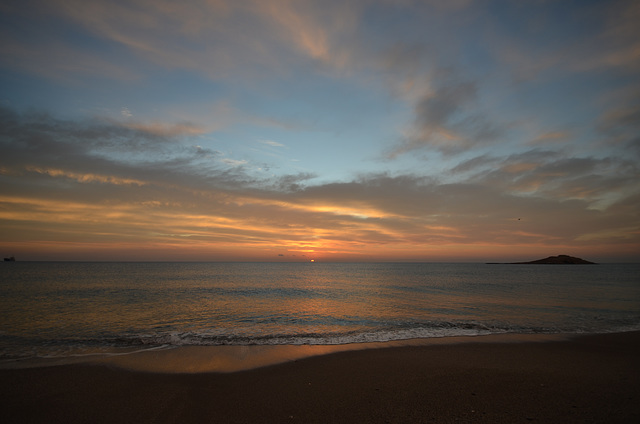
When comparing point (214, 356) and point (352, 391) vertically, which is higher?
point (352, 391)

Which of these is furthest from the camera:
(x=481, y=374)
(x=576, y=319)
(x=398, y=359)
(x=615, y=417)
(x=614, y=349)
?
(x=576, y=319)

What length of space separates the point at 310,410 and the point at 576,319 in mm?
22625

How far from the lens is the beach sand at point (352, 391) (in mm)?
6488

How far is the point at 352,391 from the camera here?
7711 mm

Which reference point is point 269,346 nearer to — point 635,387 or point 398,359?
point 398,359

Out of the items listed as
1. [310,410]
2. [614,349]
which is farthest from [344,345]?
[614,349]

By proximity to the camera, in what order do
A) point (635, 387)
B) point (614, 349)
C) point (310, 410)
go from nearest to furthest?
point (310, 410) → point (635, 387) → point (614, 349)

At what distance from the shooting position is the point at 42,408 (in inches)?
276

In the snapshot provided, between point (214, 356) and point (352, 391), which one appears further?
point (214, 356)

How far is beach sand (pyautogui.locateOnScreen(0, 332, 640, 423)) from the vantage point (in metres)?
6.49

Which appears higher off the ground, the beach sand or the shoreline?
the beach sand

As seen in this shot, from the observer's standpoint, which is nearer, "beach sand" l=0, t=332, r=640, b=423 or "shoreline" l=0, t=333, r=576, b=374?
"beach sand" l=0, t=332, r=640, b=423

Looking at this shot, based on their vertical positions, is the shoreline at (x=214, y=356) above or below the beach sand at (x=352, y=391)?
below

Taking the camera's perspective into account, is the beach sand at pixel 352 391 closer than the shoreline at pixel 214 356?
Yes
